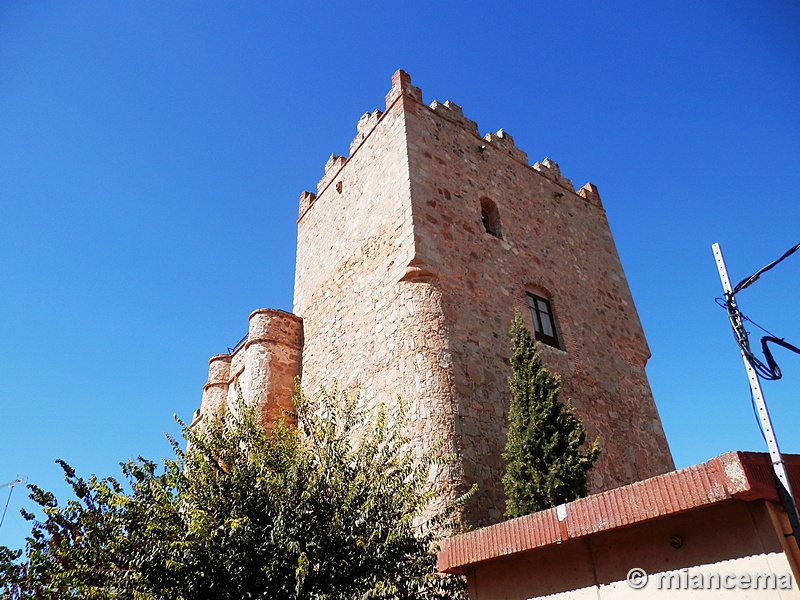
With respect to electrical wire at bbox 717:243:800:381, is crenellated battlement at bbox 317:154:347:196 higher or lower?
higher

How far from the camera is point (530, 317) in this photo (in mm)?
10672

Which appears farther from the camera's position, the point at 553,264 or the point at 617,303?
the point at 617,303

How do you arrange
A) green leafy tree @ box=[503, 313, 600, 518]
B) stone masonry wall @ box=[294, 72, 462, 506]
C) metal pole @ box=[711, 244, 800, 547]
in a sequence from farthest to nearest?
stone masonry wall @ box=[294, 72, 462, 506] < green leafy tree @ box=[503, 313, 600, 518] < metal pole @ box=[711, 244, 800, 547]

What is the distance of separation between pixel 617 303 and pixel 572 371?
11.0ft

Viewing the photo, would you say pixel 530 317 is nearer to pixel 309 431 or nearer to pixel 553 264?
pixel 553 264

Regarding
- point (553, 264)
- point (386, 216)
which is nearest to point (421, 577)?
→ point (386, 216)

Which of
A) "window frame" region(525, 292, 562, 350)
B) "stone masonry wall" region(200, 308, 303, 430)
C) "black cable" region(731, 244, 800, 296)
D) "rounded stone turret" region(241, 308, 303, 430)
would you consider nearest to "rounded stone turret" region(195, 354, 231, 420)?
"stone masonry wall" region(200, 308, 303, 430)

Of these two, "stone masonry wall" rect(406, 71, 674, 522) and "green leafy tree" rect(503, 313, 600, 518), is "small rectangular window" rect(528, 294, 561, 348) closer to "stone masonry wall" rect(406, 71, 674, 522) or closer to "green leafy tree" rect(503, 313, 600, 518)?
"stone masonry wall" rect(406, 71, 674, 522)

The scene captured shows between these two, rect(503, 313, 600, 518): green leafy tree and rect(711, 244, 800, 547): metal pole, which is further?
rect(503, 313, 600, 518): green leafy tree

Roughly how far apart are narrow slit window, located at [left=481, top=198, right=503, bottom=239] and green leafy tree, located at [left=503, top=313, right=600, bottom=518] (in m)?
4.04

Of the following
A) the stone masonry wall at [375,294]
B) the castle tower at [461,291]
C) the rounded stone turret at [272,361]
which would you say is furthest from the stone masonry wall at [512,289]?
the rounded stone turret at [272,361]

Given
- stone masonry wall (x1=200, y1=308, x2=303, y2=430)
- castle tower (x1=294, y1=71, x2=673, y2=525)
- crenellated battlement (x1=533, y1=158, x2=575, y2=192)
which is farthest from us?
crenellated battlement (x1=533, y1=158, x2=575, y2=192)

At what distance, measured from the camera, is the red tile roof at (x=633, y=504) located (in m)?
3.73

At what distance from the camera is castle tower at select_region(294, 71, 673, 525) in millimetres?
8539
